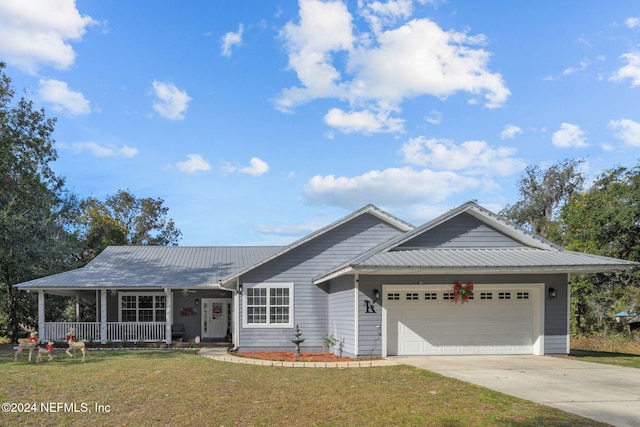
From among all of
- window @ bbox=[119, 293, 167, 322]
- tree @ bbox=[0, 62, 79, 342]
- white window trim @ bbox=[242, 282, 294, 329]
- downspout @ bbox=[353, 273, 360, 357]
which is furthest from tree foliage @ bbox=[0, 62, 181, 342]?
downspout @ bbox=[353, 273, 360, 357]

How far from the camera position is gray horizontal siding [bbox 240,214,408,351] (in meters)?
18.8

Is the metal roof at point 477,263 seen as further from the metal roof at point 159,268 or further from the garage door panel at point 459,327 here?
the metal roof at point 159,268

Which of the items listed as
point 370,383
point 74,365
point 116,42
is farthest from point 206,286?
point 370,383

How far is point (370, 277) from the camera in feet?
51.0

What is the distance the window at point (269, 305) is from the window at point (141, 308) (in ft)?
22.5

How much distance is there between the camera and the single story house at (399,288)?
1534 cm

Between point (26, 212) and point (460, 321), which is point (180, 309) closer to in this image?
point (26, 212)

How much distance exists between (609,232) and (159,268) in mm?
19825

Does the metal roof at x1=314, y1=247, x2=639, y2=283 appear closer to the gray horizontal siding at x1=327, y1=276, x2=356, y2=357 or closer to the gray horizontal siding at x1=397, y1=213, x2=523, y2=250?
the gray horizontal siding at x1=397, y1=213, x2=523, y2=250

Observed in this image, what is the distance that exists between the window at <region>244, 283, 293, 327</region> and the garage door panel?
14.6 feet

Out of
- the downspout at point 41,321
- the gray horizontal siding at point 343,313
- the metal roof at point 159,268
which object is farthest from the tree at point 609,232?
the downspout at point 41,321

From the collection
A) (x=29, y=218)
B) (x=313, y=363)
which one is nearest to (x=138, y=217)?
(x=29, y=218)

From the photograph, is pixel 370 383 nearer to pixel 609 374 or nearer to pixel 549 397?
pixel 549 397

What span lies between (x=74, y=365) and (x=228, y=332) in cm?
1007
